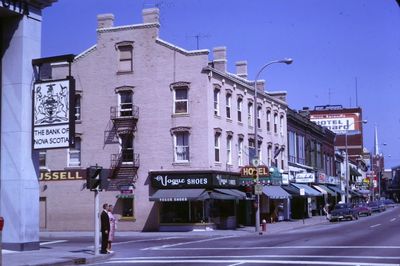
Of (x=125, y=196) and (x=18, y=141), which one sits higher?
(x=18, y=141)

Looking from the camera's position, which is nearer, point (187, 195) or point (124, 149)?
point (187, 195)

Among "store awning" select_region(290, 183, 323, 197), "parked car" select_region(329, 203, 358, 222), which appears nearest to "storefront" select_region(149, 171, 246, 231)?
"parked car" select_region(329, 203, 358, 222)

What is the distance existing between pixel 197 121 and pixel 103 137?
6.71 meters

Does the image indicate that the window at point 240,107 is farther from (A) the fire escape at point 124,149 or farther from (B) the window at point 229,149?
(A) the fire escape at point 124,149

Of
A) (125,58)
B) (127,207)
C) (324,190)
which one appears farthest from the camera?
(324,190)

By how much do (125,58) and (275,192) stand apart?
15.6 metres

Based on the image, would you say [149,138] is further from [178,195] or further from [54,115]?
[54,115]

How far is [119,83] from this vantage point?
41219 mm

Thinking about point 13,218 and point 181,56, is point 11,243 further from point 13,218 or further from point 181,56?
point 181,56

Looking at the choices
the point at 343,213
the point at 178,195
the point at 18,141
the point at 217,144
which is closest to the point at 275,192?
the point at 343,213

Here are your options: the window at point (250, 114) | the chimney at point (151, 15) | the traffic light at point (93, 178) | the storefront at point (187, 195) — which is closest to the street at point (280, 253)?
the traffic light at point (93, 178)

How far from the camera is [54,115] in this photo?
22906 mm

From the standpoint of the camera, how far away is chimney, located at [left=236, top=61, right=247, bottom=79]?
51156mm

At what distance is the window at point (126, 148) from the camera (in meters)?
40.7
